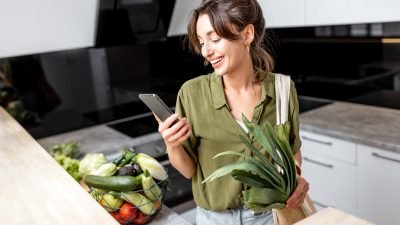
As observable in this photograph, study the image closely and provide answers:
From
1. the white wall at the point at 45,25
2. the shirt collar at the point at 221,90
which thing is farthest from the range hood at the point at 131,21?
the shirt collar at the point at 221,90

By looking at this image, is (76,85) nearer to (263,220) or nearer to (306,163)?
(306,163)

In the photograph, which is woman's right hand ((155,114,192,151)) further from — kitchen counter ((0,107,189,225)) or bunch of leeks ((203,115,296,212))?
kitchen counter ((0,107,189,225))

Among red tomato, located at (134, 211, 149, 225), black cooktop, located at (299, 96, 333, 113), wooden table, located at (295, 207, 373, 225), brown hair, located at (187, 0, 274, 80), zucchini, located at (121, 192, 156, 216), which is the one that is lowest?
black cooktop, located at (299, 96, 333, 113)

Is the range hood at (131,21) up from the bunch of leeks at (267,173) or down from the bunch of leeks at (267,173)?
up

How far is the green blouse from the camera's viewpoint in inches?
43.1

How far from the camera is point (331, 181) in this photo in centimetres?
220

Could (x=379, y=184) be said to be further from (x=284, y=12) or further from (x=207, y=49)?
(x=207, y=49)

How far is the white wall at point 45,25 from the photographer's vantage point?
2.21 metres

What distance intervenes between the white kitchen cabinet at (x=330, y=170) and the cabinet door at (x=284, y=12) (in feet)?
2.18

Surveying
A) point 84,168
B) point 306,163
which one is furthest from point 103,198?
point 306,163

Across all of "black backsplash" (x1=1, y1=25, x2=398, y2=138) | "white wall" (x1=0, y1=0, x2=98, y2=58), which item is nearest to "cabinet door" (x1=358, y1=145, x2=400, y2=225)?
"black backsplash" (x1=1, y1=25, x2=398, y2=138)

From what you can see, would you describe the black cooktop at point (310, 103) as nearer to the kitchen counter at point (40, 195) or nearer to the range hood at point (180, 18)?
the range hood at point (180, 18)

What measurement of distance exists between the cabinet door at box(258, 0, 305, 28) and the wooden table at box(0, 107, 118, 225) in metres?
1.62

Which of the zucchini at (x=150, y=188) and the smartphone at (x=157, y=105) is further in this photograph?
the zucchini at (x=150, y=188)
